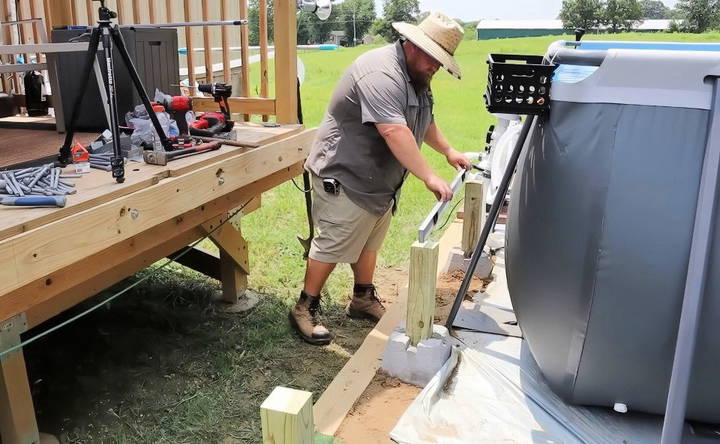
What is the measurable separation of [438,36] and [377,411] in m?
1.79

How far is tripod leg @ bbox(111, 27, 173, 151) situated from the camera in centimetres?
236

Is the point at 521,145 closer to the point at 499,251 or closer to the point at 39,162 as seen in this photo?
the point at 499,251

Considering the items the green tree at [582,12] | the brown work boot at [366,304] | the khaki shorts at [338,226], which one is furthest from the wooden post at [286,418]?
the green tree at [582,12]

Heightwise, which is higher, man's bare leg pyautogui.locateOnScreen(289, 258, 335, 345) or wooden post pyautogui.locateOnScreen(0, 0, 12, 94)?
wooden post pyautogui.locateOnScreen(0, 0, 12, 94)

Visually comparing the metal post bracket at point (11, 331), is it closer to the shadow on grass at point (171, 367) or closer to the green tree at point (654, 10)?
the shadow on grass at point (171, 367)

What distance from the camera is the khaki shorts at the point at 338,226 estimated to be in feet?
11.0

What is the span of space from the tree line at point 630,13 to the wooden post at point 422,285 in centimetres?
4677

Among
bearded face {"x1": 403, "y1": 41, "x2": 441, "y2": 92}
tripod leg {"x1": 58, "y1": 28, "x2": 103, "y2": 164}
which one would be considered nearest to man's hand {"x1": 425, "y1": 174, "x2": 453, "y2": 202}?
bearded face {"x1": 403, "y1": 41, "x2": 441, "y2": 92}

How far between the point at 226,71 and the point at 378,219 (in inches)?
70.2

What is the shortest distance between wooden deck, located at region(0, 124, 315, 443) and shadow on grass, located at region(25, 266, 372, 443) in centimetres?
55

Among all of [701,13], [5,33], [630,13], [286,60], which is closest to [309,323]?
[286,60]

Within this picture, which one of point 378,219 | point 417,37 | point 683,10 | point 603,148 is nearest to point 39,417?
point 378,219

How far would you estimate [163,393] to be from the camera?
3.21 m

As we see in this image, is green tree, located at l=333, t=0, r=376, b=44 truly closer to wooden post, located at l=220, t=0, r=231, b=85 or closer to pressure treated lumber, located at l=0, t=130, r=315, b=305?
wooden post, located at l=220, t=0, r=231, b=85
